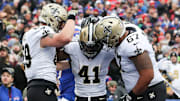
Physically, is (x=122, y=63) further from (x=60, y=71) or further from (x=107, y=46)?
(x=60, y=71)

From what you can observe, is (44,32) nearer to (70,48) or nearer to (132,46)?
(70,48)

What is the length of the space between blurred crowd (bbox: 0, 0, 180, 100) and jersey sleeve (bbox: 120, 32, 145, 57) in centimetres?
296

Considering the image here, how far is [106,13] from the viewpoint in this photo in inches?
311

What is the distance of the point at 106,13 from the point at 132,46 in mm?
2925

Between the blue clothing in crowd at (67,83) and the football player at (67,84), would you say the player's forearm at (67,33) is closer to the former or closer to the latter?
the football player at (67,84)

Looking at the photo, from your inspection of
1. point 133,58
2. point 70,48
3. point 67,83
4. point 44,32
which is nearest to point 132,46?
point 133,58

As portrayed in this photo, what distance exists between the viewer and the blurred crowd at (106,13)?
32.9 feet

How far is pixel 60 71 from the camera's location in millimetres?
6672

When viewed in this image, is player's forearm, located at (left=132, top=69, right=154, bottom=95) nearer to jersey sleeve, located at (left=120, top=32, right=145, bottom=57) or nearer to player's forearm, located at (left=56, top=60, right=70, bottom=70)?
jersey sleeve, located at (left=120, top=32, right=145, bottom=57)

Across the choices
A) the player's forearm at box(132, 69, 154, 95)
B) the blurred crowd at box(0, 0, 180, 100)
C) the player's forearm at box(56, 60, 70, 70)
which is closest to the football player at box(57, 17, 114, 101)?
the player's forearm at box(56, 60, 70, 70)

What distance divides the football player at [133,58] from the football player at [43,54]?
0.51 m

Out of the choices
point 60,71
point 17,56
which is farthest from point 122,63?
point 17,56

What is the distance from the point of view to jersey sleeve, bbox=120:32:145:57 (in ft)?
16.5

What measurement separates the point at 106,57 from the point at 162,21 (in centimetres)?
1213
